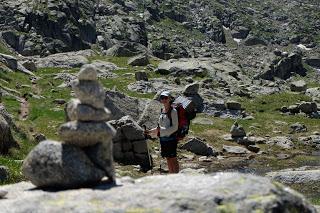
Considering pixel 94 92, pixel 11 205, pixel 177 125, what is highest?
pixel 94 92

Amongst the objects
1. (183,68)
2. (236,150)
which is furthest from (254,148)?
(183,68)

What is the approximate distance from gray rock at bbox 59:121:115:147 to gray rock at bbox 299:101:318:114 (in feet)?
185

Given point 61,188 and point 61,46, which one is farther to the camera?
point 61,46

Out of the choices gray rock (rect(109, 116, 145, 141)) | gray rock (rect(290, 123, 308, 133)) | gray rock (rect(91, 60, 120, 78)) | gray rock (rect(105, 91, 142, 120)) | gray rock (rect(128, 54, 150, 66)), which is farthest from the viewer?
gray rock (rect(128, 54, 150, 66))

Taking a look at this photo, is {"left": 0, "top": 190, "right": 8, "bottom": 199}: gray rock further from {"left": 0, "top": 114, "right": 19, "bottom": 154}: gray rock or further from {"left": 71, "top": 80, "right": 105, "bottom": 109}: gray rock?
{"left": 0, "top": 114, "right": 19, "bottom": 154}: gray rock

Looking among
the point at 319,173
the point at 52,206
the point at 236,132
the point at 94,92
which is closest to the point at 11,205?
the point at 52,206

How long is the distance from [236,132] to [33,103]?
17351 millimetres

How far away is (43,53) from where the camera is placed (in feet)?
398

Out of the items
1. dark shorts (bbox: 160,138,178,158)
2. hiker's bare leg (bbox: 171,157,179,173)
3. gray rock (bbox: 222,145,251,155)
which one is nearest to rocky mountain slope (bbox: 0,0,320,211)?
gray rock (bbox: 222,145,251,155)

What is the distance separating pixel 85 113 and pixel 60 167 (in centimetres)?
129

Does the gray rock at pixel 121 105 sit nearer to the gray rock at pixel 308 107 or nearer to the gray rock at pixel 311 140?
the gray rock at pixel 311 140

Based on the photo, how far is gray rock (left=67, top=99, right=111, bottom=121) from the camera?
12077 millimetres

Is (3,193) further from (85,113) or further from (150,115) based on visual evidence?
(150,115)

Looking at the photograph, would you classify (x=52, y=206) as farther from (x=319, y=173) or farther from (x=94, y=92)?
(x=319, y=173)
